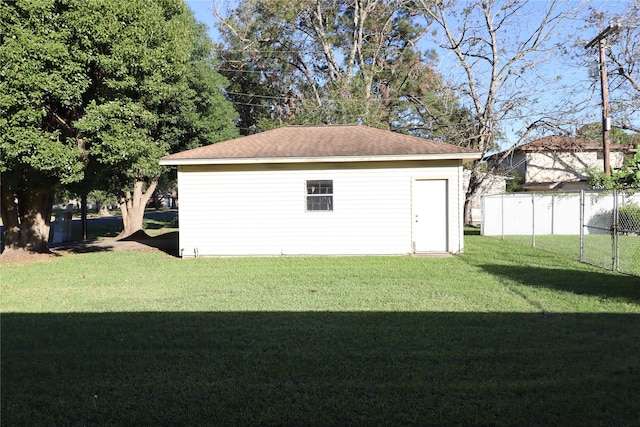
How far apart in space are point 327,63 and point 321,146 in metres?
18.1

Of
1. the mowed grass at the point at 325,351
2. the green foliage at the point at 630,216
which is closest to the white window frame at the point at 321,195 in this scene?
the mowed grass at the point at 325,351

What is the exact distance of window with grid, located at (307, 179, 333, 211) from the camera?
13047mm

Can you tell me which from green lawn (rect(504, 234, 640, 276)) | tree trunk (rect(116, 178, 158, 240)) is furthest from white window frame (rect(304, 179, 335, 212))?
tree trunk (rect(116, 178, 158, 240))

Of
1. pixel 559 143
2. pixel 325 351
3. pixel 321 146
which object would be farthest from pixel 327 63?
pixel 325 351

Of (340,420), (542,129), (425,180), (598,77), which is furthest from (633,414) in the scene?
(598,77)

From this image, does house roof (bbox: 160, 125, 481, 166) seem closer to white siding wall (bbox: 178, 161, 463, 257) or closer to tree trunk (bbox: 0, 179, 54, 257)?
white siding wall (bbox: 178, 161, 463, 257)

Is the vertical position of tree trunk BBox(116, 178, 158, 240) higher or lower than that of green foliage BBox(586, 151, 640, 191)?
lower

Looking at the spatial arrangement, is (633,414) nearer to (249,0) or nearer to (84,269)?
(84,269)

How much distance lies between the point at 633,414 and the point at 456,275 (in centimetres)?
610

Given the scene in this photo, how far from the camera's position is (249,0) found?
27141 mm

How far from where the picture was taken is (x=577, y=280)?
880 centimetres

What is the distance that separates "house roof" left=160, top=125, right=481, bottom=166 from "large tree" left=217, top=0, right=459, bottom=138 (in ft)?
32.1

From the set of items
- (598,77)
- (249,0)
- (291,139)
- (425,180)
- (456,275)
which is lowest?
(456,275)

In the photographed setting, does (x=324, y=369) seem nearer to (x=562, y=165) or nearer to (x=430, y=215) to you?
(x=430, y=215)
